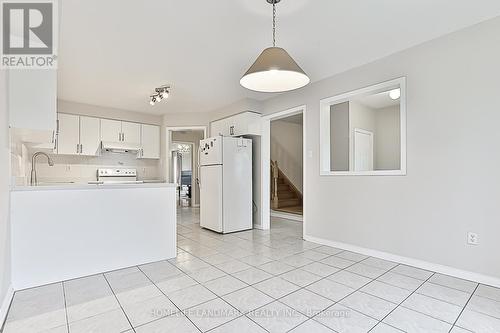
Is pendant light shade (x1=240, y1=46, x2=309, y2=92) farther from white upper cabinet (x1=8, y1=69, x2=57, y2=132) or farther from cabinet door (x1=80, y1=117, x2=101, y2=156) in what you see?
cabinet door (x1=80, y1=117, x2=101, y2=156)

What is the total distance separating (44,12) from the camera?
2229 mm

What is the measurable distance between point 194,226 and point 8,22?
3.91 metres

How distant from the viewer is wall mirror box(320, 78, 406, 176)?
13.9 ft

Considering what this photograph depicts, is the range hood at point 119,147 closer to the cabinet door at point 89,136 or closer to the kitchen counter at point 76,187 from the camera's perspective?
the cabinet door at point 89,136

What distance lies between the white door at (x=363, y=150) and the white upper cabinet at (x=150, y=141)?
439cm

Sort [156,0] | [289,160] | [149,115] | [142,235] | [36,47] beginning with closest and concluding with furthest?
1. [156,0]
2. [36,47]
3. [142,235]
4. [149,115]
5. [289,160]

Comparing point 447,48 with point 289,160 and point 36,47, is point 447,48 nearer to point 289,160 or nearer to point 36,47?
point 36,47

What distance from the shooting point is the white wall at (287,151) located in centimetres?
740

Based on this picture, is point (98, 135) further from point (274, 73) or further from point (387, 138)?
point (387, 138)

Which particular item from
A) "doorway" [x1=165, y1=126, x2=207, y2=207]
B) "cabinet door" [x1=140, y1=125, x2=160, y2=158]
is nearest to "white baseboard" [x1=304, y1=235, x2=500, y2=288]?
"doorway" [x1=165, y1=126, x2=207, y2=207]

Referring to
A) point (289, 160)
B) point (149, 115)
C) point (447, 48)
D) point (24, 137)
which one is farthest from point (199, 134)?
point (447, 48)

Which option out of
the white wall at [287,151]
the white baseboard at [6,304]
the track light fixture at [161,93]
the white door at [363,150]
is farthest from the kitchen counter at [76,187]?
the white wall at [287,151]

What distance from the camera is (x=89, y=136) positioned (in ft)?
17.0

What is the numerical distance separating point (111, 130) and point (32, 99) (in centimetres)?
335
